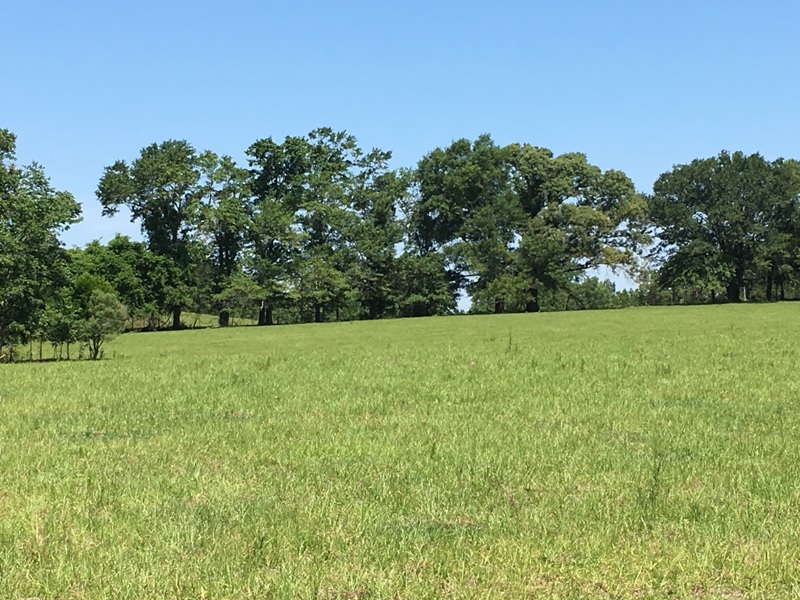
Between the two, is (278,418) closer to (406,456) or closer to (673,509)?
(406,456)

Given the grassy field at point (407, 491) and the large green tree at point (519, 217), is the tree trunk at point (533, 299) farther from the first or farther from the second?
the grassy field at point (407, 491)

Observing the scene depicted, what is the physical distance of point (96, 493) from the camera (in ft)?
22.6

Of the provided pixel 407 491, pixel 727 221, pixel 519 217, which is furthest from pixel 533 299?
pixel 407 491

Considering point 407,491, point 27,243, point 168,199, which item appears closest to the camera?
point 407,491

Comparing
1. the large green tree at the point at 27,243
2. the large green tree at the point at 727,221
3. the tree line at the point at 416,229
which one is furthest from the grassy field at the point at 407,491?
the large green tree at the point at 727,221

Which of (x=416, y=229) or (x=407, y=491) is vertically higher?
(x=416, y=229)

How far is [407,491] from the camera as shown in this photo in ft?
22.6

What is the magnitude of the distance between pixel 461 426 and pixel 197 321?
72.6 meters

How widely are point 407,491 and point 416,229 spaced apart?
77.4 meters

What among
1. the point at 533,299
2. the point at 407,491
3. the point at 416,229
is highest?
the point at 416,229

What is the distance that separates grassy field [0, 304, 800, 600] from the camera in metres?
4.82

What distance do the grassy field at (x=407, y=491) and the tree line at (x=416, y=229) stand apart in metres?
59.1

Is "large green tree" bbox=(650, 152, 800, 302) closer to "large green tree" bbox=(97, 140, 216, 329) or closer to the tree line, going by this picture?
the tree line

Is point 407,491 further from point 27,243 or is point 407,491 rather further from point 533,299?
point 533,299
